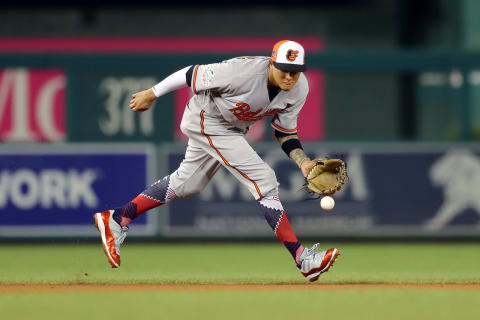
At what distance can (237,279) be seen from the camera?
740 centimetres

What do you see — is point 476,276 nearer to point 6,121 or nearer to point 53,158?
point 53,158

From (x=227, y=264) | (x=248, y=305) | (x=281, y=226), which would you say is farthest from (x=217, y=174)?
(x=248, y=305)

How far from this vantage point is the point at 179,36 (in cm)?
1602

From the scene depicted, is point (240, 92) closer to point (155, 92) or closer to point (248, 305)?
point (155, 92)

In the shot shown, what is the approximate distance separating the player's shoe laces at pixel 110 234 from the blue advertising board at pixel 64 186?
3.13 metres

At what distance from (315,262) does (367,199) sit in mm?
4294

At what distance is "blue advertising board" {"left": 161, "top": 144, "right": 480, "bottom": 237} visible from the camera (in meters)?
10.8

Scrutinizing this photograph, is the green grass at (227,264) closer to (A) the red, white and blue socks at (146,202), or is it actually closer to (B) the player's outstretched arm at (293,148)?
(A) the red, white and blue socks at (146,202)

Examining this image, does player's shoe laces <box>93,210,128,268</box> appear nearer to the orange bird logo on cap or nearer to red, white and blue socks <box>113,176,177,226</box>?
red, white and blue socks <box>113,176,177,226</box>

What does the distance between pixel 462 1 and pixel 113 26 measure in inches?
212

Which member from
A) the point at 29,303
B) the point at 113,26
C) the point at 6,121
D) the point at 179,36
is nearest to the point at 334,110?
the point at 179,36

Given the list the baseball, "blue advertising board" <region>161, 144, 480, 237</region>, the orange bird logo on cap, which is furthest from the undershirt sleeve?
"blue advertising board" <region>161, 144, 480, 237</region>

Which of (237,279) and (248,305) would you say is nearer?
(248,305)

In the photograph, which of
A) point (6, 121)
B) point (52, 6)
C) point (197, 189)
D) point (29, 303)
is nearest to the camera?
point (29, 303)
